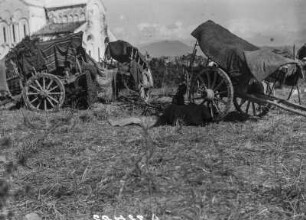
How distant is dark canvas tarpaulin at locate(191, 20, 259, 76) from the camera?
7531mm

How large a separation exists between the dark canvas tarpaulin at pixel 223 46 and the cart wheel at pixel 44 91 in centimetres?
375

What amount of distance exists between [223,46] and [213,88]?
33.6 inches

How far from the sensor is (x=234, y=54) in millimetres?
7586

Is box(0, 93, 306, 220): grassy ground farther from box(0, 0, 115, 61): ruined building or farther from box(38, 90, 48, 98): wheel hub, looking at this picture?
Answer: box(0, 0, 115, 61): ruined building

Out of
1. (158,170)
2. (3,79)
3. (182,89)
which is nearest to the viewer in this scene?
(158,170)

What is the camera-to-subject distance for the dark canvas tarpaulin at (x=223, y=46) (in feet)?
24.7

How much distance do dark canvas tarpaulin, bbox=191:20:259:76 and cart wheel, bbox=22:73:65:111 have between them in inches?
148

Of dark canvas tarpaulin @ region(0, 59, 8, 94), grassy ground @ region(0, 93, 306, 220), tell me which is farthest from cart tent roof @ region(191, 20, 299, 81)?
dark canvas tarpaulin @ region(0, 59, 8, 94)

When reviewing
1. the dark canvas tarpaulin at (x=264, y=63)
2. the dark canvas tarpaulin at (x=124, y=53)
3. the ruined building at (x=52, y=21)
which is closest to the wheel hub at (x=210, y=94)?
the dark canvas tarpaulin at (x=264, y=63)

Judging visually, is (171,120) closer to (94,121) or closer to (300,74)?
(94,121)

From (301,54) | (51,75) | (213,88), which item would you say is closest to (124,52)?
(51,75)

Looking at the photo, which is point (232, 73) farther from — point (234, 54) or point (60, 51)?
point (60, 51)

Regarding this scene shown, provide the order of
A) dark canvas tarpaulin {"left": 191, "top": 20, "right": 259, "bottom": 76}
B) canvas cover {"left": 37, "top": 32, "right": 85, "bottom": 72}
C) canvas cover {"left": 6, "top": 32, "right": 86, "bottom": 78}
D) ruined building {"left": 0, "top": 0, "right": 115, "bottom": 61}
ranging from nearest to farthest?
dark canvas tarpaulin {"left": 191, "top": 20, "right": 259, "bottom": 76}
canvas cover {"left": 6, "top": 32, "right": 86, "bottom": 78}
canvas cover {"left": 37, "top": 32, "right": 85, "bottom": 72}
ruined building {"left": 0, "top": 0, "right": 115, "bottom": 61}

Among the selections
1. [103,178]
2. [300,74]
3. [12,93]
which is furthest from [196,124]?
[12,93]
